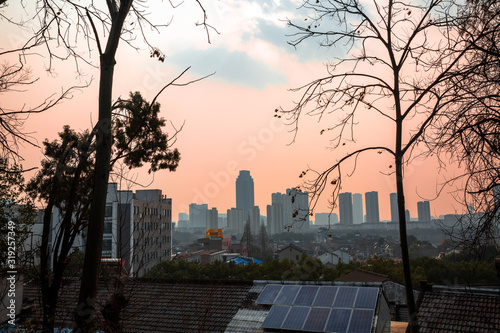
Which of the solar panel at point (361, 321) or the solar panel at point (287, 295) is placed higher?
the solar panel at point (287, 295)

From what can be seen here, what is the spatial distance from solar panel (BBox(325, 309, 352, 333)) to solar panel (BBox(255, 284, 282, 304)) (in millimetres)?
2236

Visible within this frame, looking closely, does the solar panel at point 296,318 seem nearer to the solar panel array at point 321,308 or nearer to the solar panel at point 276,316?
the solar panel array at point 321,308

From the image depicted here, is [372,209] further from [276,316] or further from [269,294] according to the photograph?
[276,316]

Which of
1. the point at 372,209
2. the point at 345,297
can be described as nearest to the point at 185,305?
the point at 345,297

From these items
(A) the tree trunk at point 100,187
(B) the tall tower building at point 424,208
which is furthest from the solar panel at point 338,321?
(A) the tree trunk at point 100,187

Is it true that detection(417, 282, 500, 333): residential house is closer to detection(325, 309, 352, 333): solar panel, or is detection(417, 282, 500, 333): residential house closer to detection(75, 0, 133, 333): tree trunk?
detection(325, 309, 352, 333): solar panel

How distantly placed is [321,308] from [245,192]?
589 feet

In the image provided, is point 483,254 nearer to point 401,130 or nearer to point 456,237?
point 456,237

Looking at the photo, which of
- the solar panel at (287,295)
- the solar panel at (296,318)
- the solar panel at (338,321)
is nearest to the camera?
the solar panel at (338,321)

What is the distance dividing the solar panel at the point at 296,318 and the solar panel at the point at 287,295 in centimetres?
48

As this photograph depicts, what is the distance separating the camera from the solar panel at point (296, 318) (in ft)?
35.9

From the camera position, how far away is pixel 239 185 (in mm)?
187875

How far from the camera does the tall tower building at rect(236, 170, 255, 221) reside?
610 ft

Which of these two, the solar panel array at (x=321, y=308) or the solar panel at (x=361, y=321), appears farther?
the solar panel array at (x=321, y=308)
